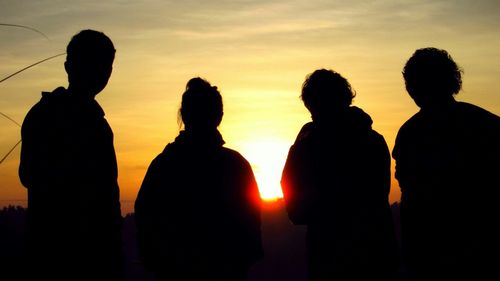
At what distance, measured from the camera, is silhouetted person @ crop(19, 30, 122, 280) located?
374 cm

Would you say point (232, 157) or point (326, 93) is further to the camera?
point (326, 93)

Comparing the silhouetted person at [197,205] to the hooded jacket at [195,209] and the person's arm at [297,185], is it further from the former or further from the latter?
the person's arm at [297,185]

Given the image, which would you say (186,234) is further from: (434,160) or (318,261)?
(434,160)

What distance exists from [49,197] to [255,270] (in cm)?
11523

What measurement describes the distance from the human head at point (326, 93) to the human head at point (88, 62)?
1390 millimetres

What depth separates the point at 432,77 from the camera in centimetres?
436

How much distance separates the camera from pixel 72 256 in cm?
376

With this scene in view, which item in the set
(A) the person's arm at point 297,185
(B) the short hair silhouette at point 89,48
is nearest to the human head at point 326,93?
(A) the person's arm at point 297,185

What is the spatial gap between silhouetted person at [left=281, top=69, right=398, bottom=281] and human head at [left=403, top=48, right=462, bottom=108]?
1.26 ft

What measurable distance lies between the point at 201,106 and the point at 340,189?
107 centimetres

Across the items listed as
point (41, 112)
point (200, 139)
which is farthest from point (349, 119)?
point (41, 112)

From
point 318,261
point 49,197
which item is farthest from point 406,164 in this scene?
point 49,197

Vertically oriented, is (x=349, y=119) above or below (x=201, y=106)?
below

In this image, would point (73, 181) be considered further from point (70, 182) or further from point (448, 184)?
point (448, 184)
